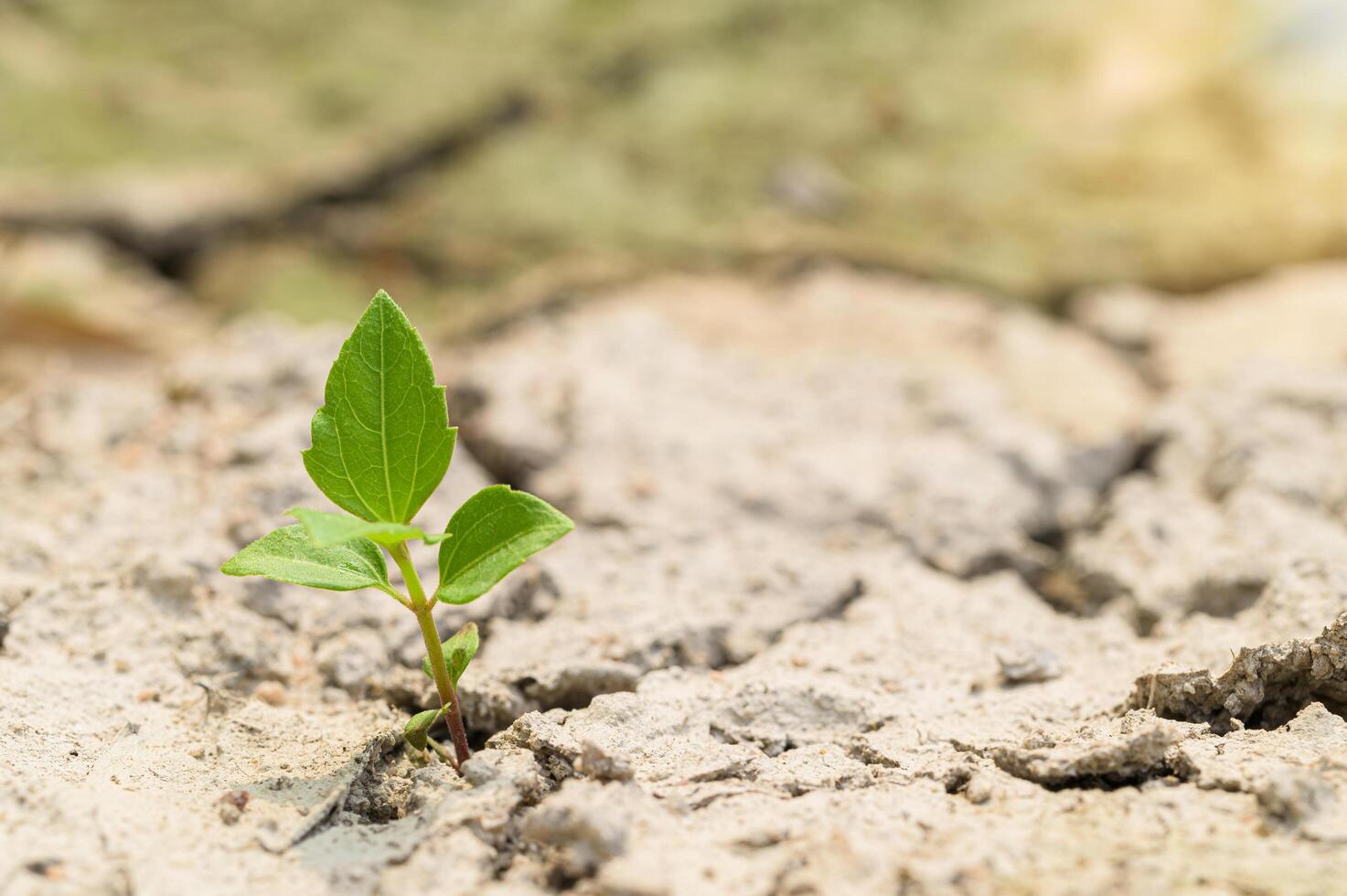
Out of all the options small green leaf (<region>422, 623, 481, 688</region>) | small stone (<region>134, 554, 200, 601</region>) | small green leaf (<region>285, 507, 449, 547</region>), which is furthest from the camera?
small stone (<region>134, 554, 200, 601</region>)


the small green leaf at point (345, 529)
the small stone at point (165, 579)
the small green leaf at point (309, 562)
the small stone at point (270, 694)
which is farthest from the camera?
the small stone at point (165, 579)

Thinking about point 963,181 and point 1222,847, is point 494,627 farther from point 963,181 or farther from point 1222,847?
point 963,181

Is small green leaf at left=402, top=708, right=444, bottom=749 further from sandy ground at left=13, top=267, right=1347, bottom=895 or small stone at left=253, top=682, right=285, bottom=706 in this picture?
small stone at left=253, top=682, right=285, bottom=706

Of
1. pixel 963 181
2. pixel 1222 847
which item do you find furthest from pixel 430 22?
pixel 1222 847

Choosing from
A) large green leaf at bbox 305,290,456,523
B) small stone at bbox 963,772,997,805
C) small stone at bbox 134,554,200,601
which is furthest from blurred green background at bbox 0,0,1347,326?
small stone at bbox 963,772,997,805

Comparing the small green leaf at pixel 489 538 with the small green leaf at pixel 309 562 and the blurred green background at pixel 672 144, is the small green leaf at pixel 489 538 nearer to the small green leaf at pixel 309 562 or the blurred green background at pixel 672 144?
the small green leaf at pixel 309 562

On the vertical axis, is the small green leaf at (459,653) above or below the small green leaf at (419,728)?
above

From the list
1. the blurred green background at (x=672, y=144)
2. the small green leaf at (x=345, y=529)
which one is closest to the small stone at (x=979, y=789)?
the small green leaf at (x=345, y=529)
